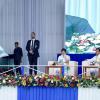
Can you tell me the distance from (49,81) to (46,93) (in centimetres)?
33

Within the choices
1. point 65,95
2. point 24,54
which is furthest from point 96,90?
point 24,54

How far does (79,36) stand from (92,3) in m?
1.19

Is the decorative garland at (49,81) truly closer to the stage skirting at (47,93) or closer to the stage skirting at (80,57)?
the stage skirting at (47,93)

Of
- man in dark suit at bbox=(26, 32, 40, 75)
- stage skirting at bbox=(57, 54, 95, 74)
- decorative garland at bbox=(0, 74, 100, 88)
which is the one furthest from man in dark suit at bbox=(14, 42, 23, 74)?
decorative garland at bbox=(0, 74, 100, 88)

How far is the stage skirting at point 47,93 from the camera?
43.4 ft

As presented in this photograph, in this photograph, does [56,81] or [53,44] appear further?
[53,44]

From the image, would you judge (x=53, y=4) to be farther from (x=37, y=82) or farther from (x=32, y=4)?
(x=37, y=82)

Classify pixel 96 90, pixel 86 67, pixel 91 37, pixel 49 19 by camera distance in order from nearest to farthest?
pixel 96 90 < pixel 86 67 < pixel 91 37 < pixel 49 19

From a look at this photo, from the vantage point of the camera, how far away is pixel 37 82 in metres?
13.3

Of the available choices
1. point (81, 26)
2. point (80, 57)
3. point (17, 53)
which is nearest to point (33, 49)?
point (17, 53)

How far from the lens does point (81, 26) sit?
675 inches

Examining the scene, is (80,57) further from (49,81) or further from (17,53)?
(49,81)

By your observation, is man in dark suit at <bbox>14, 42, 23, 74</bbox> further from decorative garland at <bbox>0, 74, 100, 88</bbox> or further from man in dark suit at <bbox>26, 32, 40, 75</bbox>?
decorative garland at <bbox>0, 74, 100, 88</bbox>

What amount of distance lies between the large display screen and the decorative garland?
3.59 m
